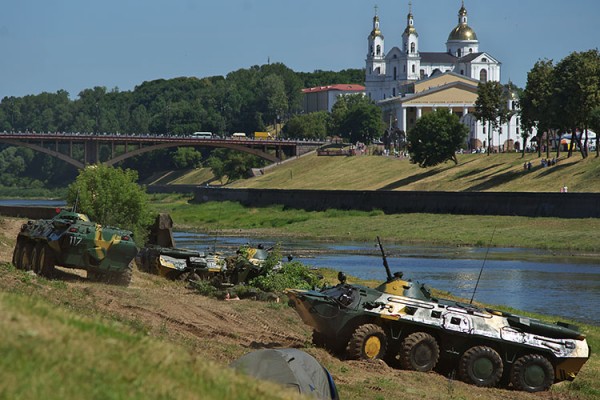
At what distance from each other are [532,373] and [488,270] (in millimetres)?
33768

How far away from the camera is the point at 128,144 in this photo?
162m

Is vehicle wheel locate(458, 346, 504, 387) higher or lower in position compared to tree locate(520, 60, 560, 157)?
lower

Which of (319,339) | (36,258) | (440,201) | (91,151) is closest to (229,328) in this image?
(319,339)

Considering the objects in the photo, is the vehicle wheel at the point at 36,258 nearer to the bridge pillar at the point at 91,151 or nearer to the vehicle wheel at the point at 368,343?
the vehicle wheel at the point at 368,343

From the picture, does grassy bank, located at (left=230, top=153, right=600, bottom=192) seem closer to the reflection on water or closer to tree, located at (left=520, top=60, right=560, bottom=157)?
tree, located at (left=520, top=60, right=560, bottom=157)

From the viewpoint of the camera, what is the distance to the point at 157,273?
122ft

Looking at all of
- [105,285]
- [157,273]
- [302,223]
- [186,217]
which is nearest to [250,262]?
[157,273]

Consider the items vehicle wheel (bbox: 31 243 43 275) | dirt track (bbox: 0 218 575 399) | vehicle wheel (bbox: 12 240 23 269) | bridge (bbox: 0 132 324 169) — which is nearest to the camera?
dirt track (bbox: 0 218 575 399)

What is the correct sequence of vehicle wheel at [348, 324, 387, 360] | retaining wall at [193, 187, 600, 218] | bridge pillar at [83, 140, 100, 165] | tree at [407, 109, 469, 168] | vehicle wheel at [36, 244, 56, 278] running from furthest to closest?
bridge pillar at [83, 140, 100, 165] < tree at [407, 109, 469, 168] < retaining wall at [193, 187, 600, 218] < vehicle wheel at [36, 244, 56, 278] < vehicle wheel at [348, 324, 387, 360]

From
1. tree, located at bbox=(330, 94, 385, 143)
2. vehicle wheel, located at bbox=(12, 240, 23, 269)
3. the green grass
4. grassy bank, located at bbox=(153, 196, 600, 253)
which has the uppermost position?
tree, located at bbox=(330, 94, 385, 143)

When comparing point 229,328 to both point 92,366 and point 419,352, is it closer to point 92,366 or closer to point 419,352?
point 419,352

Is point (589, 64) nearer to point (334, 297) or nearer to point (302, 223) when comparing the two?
point (302, 223)

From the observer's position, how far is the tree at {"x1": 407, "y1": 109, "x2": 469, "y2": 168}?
393ft

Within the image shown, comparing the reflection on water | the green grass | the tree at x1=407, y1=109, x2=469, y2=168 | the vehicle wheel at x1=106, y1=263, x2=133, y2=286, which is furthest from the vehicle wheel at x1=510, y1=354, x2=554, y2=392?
the tree at x1=407, y1=109, x2=469, y2=168
